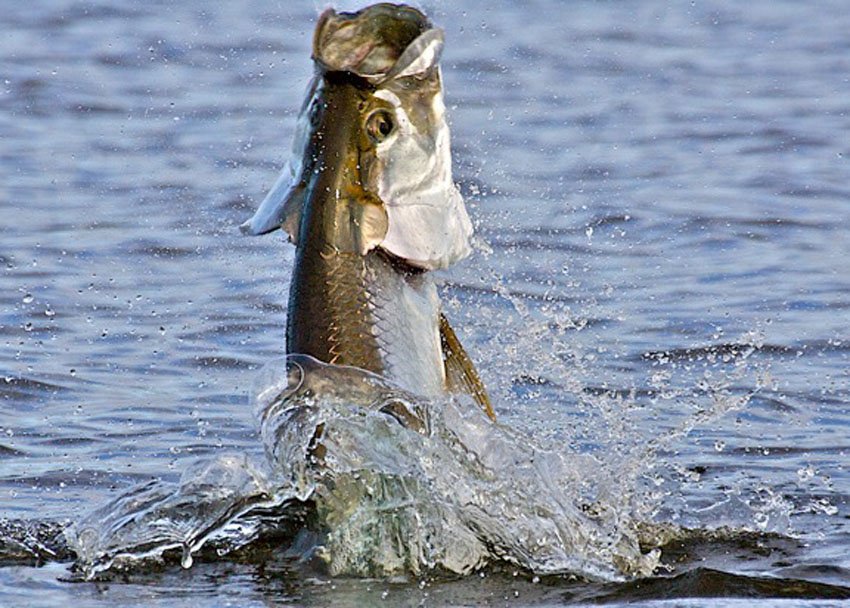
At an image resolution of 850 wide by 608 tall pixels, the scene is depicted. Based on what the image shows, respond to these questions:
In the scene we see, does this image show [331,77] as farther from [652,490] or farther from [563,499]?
[652,490]

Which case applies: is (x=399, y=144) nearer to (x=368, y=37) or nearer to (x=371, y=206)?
(x=371, y=206)

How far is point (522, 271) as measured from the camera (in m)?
8.93

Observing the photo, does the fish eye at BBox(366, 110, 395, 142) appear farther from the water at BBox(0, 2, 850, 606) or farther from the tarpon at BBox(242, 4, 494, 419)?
the water at BBox(0, 2, 850, 606)

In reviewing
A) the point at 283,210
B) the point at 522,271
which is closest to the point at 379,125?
the point at 283,210

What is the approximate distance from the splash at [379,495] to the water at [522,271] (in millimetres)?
80

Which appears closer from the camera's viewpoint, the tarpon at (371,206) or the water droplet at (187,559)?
the tarpon at (371,206)

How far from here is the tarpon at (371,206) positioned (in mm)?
4652

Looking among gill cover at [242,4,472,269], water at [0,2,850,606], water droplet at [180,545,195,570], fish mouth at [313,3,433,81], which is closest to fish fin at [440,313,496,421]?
gill cover at [242,4,472,269]

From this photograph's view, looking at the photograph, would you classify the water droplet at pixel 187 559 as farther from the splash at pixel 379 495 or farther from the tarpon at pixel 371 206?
the tarpon at pixel 371 206

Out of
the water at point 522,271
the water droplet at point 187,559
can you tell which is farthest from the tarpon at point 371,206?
the water droplet at point 187,559

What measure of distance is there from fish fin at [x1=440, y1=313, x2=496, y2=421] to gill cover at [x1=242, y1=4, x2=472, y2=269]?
22 centimetres

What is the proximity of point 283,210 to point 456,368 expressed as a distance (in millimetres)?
651

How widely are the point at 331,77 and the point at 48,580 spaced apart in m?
1.55

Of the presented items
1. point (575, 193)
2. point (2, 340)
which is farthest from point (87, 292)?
point (575, 193)
